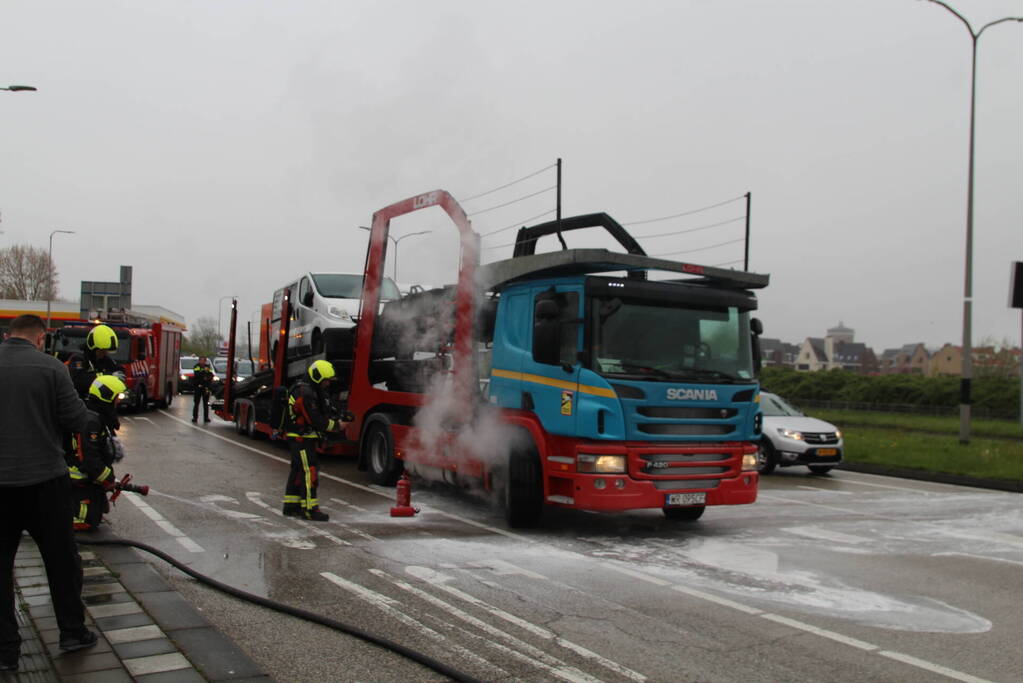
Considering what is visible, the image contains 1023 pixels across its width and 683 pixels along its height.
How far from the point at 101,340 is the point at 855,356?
158 m

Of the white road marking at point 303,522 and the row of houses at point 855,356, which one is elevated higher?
the row of houses at point 855,356

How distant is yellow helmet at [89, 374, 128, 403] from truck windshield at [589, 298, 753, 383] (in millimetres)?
4288

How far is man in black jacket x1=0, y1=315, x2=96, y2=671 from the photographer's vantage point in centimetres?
459

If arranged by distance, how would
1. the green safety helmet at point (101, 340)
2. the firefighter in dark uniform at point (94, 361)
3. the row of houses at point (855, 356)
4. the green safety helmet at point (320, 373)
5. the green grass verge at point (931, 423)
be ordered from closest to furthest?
the firefighter in dark uniform at point (94, 361) < the green safety helmet at point (101, 340) < the green safety helmet at point (320, 373) < the green grass verge at point (931, 423) < the row of houses at point (855, 356)

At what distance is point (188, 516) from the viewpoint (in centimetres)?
935

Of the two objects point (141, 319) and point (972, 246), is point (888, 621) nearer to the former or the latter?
point (972, 246)

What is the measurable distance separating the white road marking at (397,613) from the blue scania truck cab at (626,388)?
8.58 ft

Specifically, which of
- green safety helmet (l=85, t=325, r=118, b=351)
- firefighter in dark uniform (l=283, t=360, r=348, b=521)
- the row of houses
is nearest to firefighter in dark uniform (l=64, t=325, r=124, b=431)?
green safety helmet (l=85, t=325, r=118, b=351)

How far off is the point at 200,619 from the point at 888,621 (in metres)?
4.47

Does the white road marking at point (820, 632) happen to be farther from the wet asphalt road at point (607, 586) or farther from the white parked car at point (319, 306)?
the white parked car at point (319, 306)

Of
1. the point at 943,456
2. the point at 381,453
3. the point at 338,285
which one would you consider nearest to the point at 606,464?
the point at 381,453

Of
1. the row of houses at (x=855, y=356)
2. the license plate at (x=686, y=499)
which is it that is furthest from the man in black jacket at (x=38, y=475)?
the row of houses at (x=855, y=356)

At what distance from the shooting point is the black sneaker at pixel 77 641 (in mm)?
4687

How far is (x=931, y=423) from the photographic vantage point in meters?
36.7
